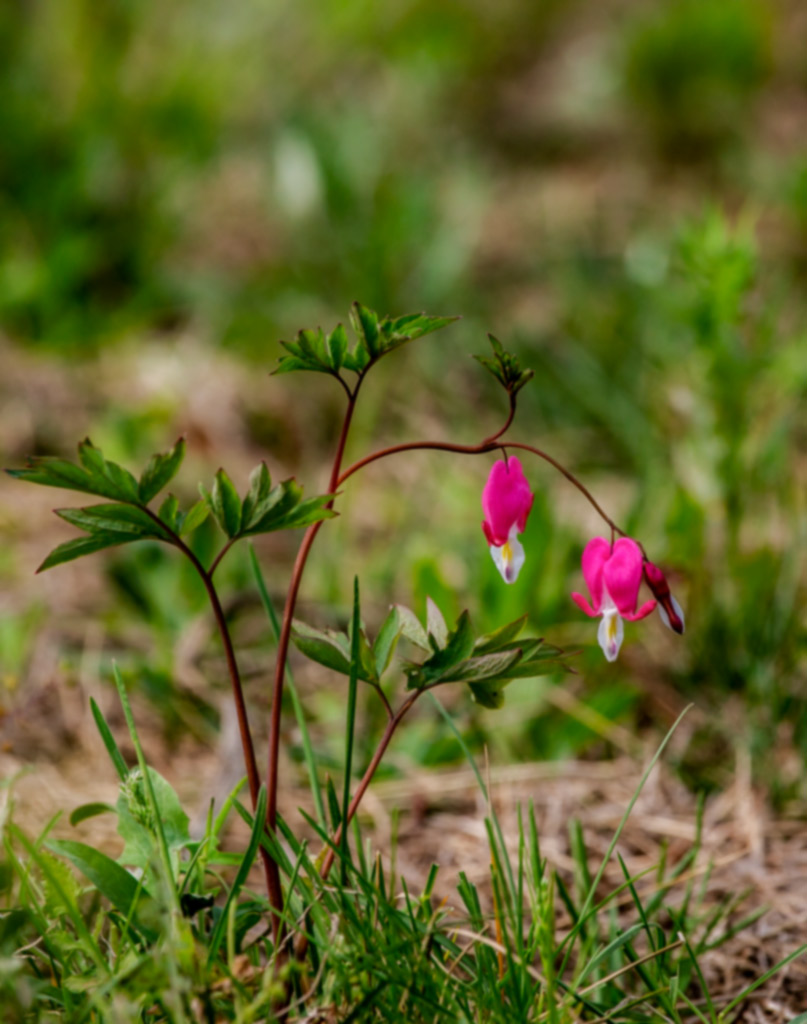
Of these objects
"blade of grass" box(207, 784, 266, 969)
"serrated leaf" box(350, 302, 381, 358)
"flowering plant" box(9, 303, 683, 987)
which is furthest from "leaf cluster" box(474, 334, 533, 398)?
"blade of grass" box(207, 784, 266, 969)

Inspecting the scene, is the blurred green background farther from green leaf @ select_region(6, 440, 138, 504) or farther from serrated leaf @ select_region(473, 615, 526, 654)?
serrated leaf @ select_region(473, 615, 526, 654)

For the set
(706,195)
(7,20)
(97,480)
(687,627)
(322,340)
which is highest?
(7,20)

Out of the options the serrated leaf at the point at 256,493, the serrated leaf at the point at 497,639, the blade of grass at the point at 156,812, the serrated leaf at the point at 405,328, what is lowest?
the blade of grass at the point at 156,812

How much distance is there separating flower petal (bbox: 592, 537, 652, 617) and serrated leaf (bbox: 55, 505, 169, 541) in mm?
512

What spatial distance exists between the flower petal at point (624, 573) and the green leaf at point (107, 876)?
2.11 feet

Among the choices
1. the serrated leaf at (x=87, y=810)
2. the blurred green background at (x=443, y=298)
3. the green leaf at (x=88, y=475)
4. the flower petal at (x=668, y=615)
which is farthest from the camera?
the blurred green background at (x=443, y=298)

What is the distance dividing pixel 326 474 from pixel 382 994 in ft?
6.48

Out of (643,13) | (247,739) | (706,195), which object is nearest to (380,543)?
(247,739)

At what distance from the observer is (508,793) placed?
6.00 feet

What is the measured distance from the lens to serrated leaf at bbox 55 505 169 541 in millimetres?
1082

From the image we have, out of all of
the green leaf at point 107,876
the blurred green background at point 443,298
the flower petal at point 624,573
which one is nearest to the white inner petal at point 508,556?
the flower petal at point 624,573

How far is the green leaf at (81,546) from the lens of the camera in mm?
1037

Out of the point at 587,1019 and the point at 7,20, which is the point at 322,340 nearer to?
the point at 587,1019

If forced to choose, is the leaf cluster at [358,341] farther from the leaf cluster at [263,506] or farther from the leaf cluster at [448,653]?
the leaf cluster at [448,653]
